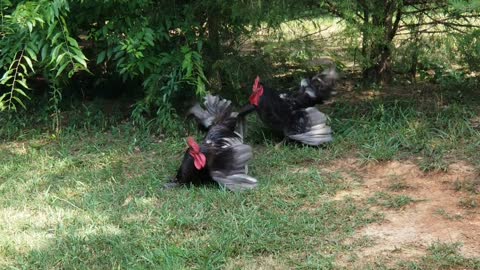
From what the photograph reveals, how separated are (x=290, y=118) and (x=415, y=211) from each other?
164 centimetres

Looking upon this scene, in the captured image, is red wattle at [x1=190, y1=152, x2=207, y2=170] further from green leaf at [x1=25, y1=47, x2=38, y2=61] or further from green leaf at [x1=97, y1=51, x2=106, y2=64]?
green leaf at [x1=97, y1=51, x2=106, y2=64]

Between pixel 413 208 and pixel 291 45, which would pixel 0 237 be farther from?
pixel 291 45

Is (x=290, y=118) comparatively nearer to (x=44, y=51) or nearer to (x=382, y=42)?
(x=382, y=42)

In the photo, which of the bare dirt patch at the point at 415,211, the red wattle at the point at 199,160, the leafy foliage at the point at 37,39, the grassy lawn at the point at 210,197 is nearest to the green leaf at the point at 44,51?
the leafy foliage at the point at 37,39

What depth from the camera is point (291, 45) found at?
5996mm

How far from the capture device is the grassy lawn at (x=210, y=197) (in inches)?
146

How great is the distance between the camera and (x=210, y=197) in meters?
4.45

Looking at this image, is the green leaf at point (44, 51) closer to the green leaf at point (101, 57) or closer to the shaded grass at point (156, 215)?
the green leaf at point (101, 57)

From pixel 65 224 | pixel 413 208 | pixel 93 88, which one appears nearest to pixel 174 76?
pixel 93 88

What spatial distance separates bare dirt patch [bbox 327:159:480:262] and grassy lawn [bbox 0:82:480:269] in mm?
74

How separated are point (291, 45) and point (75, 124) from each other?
247cm

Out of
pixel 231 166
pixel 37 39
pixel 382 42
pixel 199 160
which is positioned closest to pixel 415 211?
pixel 231 166

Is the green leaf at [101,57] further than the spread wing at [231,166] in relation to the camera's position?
Yes

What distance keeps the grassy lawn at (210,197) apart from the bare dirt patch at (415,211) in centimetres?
7
